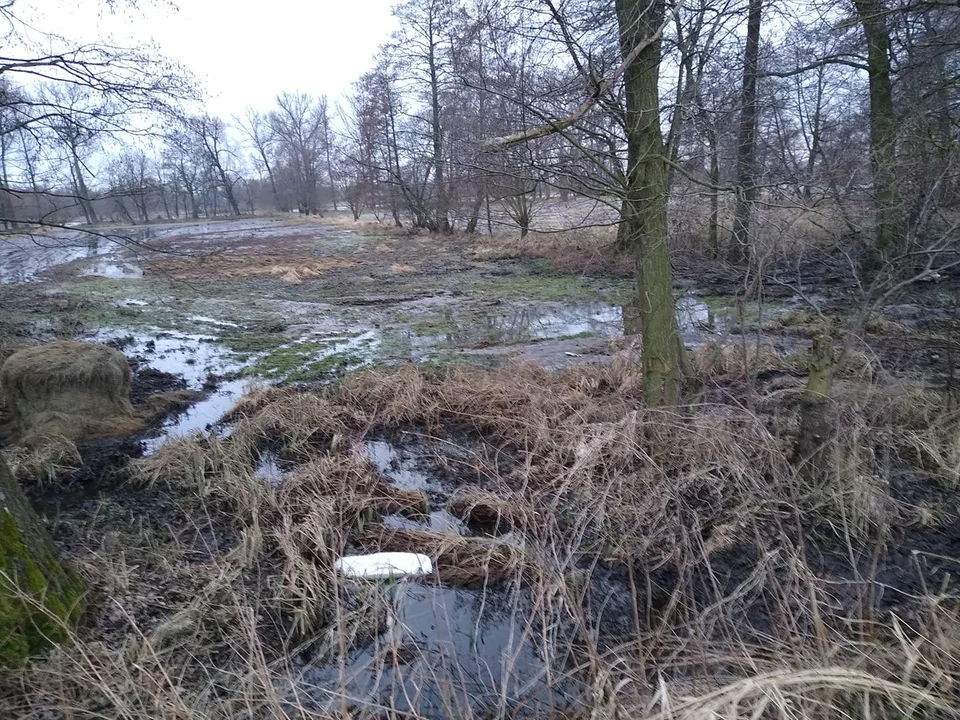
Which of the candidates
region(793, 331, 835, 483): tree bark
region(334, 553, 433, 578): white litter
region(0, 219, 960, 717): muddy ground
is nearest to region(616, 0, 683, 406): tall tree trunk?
region(0, 219, 960, 717): muddy ground

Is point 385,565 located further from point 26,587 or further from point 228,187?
point 228,187

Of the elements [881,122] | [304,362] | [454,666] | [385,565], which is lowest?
[454,666]

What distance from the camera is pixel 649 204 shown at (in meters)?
5.26

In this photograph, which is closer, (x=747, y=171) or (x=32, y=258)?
(x=747, y=171)

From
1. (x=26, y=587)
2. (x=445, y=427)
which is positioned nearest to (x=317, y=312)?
(x=445, y=427)

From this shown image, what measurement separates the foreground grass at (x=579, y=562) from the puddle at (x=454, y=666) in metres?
0.05

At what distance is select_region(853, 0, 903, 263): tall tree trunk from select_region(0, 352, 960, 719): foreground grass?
1856 millimetres

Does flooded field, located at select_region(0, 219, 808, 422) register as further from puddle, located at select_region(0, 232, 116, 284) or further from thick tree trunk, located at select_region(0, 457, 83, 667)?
thick tree trunk, located at select_region(0, 457, 83, 667)

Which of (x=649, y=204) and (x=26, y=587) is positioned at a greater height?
(x=649, y=204)

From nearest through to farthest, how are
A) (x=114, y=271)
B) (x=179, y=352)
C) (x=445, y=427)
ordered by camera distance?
(x=445, y=427), (x=179, y=352), (x=114, y=271)

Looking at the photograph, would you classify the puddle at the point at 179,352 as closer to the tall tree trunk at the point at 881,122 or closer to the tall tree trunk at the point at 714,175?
the tall tree trunk at the point at 714,175

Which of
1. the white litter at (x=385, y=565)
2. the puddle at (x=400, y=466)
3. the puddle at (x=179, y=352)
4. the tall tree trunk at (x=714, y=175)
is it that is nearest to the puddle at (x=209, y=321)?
the puddle at (x=179, y=352)

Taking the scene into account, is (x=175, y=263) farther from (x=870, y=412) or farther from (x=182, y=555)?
(x=870, y=412)

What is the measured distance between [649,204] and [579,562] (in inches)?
114
